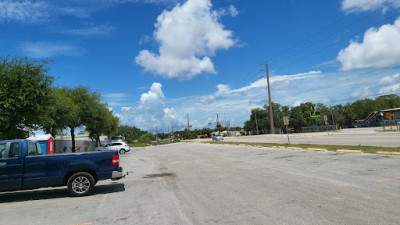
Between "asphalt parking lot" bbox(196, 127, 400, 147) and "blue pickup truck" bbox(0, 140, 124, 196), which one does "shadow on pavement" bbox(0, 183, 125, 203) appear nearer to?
"blue pickup truck" bbox(0, 140, 124, 196)

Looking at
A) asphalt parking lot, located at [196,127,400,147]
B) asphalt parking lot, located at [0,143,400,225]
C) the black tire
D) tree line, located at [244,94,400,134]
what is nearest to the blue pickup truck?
the black tire

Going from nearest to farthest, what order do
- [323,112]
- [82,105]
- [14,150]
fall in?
[14,150] → [82,105] → [323,112]

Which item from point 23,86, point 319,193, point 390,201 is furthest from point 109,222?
point 23,86

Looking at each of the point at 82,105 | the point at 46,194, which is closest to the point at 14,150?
the point at 46,194

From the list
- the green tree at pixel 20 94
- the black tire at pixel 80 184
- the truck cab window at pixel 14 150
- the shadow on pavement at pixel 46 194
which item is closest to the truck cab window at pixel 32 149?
the truck cab window at pixel 14 150

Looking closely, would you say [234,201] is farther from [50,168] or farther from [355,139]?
[355,139]

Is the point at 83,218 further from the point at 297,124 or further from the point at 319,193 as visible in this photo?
the point at 297,124

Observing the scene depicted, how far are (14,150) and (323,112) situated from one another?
5159 inches

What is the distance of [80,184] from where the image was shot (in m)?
8.53

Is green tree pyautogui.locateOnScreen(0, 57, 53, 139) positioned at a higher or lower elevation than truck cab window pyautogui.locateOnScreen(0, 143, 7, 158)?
higher

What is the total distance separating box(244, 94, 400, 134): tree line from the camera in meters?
113

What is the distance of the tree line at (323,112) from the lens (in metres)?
113

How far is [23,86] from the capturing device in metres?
16.5

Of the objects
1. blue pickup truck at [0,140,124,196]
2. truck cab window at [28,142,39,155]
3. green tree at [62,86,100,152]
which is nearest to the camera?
blue pickup truck at [0,140,124,196]
